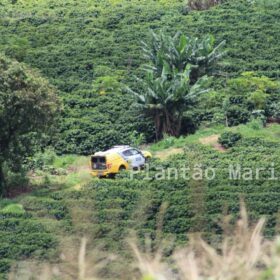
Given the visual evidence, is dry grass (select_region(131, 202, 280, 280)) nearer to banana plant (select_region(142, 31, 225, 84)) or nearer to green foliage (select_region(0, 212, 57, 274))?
green foliage (select_region(0, 212, 57, 274))

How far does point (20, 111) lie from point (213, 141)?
728cm

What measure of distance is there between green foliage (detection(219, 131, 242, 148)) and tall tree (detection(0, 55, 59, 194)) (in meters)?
5.55

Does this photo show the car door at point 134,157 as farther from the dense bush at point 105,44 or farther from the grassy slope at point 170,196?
the dense bush at point 105,44

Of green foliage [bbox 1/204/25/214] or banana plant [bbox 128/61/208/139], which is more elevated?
banana plant [bbox 128/61/208/139]

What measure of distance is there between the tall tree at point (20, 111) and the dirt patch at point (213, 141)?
18.0ft

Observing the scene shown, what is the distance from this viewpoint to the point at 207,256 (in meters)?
5.82

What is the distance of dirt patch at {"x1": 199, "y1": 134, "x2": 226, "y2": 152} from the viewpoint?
29469 millimetres

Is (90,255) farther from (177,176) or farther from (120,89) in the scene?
(120,89)

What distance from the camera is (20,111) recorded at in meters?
25.1

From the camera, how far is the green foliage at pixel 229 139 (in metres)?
29.2

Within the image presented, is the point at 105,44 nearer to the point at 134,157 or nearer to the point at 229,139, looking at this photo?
the point at 229,139

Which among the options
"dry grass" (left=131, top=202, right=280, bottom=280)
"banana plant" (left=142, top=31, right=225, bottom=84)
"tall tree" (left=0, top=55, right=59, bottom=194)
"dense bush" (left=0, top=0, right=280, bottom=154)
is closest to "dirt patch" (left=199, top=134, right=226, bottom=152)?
"dense bush" (left=0, top=0, right=280, bottom=154)

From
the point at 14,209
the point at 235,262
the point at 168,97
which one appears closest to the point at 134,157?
the point at 168,97

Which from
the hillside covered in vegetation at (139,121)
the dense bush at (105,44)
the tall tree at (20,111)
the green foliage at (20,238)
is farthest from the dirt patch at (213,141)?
the green foliage at (20,238)
